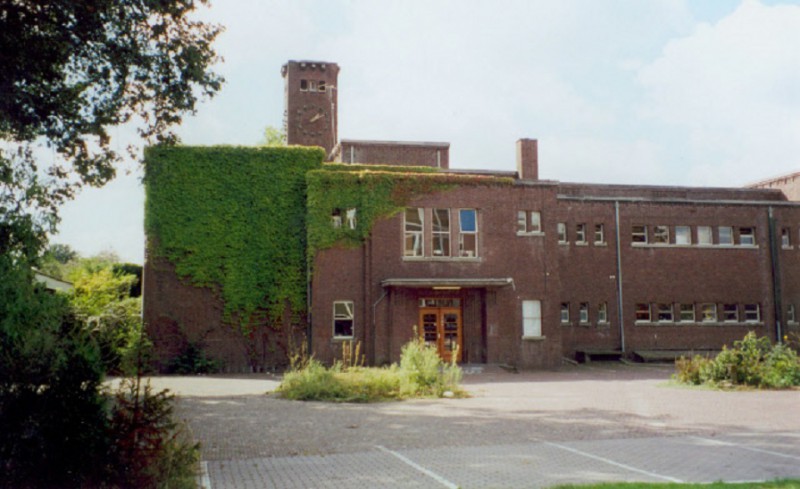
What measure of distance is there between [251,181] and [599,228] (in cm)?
1796

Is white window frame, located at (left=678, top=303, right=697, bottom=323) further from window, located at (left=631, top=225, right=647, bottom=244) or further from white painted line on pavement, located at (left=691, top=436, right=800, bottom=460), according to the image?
white painted line on pavement, located at (left=691, top=436, right=800, bottom=460)

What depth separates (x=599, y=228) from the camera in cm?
3675

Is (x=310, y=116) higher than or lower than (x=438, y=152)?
higher

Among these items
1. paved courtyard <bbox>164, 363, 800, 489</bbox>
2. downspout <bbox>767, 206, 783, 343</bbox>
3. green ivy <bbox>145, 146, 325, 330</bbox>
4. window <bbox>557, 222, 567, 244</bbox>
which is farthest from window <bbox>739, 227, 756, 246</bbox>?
green ivy <bbox>145, 146, 325, 330</bbox>

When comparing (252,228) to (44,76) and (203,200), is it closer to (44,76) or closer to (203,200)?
(203,200)

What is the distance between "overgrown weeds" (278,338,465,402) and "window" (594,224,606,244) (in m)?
19.5

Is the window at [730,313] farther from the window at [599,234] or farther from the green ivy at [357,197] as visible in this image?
the green ivy at [357,197]

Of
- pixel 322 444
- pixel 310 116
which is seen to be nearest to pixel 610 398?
pixel 322 444

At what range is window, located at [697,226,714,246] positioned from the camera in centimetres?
3725

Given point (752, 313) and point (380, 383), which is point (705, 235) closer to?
point (752, 313)

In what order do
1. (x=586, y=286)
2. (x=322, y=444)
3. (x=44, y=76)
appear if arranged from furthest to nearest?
(x=586, y=286) < (x=44, y=76) < (x=322, y=444)

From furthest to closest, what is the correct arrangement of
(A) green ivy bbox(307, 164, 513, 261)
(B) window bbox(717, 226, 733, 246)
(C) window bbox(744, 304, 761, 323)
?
(B) window bbox(717, 226, 733, 246)
(C) window bbox(744, 304, 761, 323)
(A) green ivy bbox(307, 164, 513, 261)

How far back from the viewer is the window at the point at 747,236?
123ft

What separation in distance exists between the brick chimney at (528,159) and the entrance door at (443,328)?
36.8ft
